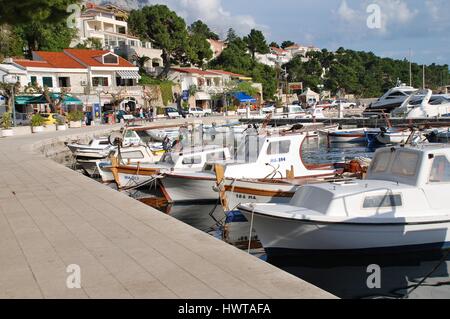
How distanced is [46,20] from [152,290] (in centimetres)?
752

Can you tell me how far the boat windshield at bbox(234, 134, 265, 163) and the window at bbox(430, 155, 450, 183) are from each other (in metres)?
7.09

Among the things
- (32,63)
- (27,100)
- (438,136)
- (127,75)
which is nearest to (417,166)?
(438,136)

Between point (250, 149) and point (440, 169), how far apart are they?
24.9ft

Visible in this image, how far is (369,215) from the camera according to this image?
10.9m

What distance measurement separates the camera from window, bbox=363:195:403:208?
11.0m

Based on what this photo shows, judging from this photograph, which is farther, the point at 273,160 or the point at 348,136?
the point at 348,136

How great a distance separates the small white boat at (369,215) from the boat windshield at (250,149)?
6.25 meters

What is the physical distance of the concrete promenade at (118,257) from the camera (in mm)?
6270

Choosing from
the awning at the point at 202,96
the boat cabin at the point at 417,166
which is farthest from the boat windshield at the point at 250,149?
the awning at the point at 202,96

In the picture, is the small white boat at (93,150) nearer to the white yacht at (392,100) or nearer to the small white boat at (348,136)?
the small white boat at (348,136)

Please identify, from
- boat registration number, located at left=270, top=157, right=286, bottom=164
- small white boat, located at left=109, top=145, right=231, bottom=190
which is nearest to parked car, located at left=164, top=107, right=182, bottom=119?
small white boat, located at left=109, top=145, right=231, bottom=190

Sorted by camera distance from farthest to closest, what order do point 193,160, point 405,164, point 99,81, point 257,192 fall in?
point 99,81, point 193,160, point 257,192, point 405,164

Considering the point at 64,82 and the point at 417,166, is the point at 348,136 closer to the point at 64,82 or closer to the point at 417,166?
the point at 417,166

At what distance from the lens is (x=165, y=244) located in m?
8.34
